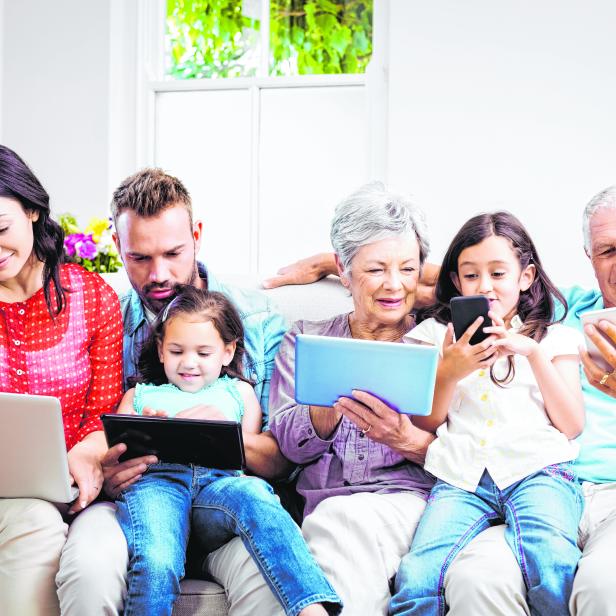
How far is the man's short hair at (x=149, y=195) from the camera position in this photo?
7.51 ft

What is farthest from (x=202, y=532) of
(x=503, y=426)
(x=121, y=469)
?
(x=503, y=426)

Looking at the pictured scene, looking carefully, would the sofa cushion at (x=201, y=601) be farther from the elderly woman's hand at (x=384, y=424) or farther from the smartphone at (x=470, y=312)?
the smartphone at (x=470, y=312)

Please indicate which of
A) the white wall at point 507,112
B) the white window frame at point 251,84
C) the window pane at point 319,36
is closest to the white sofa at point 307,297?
the white wall at point 507,112

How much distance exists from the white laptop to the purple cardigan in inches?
21.1

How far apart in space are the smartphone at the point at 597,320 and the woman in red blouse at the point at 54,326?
3.66 ft

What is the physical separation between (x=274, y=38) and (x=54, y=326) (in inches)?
89.8

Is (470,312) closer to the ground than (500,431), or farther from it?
farther from it

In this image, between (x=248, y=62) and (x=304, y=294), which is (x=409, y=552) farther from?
(x=248, y=62)

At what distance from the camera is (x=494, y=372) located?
2.04 m

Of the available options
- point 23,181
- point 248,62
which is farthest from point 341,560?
point 248,62

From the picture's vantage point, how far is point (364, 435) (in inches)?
80.8

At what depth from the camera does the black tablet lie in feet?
5.77

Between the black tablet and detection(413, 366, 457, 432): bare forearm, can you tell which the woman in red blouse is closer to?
the black tablet

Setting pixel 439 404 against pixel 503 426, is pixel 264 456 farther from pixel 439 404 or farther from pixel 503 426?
pixel 503 426
